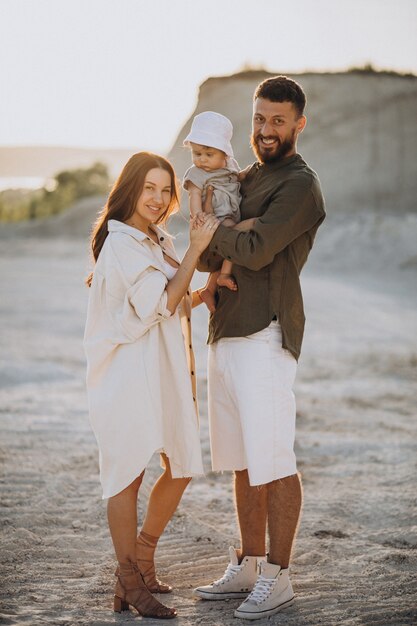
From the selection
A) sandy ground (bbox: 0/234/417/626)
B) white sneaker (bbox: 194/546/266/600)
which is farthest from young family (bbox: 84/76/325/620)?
sandy ground (bbox: 0/234/417/626)

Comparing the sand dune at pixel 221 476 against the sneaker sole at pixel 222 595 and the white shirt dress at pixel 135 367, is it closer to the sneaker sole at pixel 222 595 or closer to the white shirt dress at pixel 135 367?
the sneaker sole at pixel 222 595

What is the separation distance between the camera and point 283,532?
4215 mm

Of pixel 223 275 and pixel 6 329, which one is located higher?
pixel 223 275

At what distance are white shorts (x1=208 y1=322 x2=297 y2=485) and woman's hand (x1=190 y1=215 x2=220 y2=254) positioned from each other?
457 mm

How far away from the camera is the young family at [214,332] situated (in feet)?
13.6

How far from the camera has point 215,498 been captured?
6.57m

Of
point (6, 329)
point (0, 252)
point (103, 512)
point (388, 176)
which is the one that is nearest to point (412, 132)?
point (388, 176)

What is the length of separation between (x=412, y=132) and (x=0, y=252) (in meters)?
12.4

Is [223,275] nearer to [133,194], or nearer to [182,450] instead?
[133,194]

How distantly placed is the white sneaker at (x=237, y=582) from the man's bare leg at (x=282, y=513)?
250mm

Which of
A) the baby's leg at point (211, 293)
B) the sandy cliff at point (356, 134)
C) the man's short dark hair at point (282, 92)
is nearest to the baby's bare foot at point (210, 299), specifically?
the baby's leg at point (211, 293)

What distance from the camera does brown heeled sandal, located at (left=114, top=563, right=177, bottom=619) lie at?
4141 millimetres

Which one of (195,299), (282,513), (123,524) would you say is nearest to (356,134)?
(195,299)

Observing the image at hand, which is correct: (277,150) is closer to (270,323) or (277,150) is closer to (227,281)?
(227,281)
